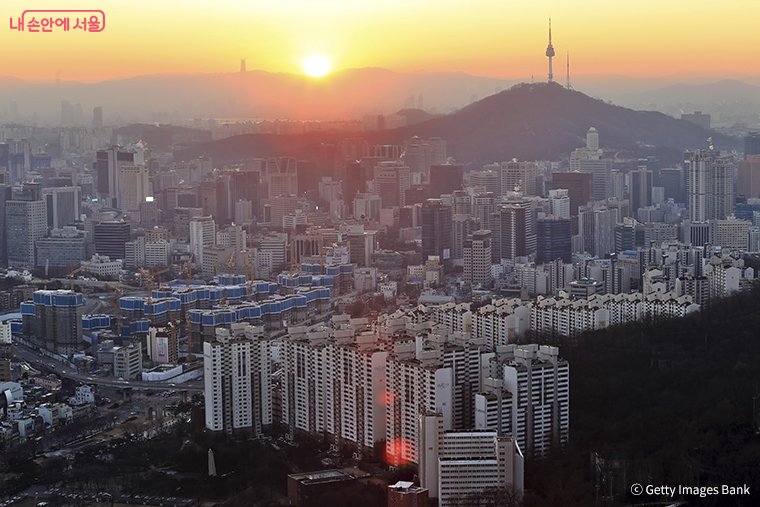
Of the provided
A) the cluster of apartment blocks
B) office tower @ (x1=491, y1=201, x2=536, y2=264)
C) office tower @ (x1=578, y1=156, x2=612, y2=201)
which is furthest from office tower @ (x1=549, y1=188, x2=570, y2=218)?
the cluster of apartment blocks

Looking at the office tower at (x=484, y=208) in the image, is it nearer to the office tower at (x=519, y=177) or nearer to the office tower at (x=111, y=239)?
the office tower at (x=519, y=177)

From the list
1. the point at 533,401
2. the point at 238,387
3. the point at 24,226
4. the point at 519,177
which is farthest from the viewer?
the point at 519,177

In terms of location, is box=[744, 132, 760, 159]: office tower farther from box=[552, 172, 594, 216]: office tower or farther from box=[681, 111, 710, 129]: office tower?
box=[552, 172, 594, 216]: office tower

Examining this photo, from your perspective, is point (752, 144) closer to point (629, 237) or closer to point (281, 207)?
point (629, 237)

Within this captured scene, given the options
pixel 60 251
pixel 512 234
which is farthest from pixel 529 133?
pixel 60 251

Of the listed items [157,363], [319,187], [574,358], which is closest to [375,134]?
[319,187]

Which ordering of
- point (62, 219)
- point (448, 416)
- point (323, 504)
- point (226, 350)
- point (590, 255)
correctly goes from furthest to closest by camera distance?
point (62, 219) < point (590, 255) < point (226, 350) < point (448, 416) < point (323, 504)

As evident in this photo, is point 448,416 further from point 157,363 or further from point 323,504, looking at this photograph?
point 157,363
